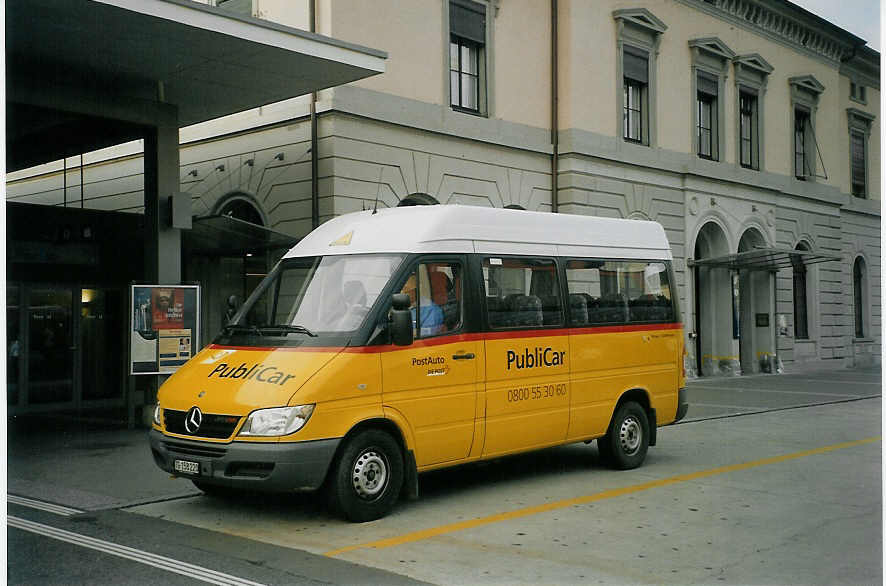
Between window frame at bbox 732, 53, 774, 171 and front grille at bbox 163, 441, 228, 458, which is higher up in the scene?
window frame at bbox 732, 53, 774, 171

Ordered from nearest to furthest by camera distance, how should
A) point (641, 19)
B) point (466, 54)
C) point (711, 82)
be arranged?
point (466, 54)
point (641, 19)
point (711, 82)

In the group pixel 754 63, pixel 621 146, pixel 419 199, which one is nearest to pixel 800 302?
pixel 754 63

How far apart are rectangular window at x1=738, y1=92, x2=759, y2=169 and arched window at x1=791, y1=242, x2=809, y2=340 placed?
11.9ft

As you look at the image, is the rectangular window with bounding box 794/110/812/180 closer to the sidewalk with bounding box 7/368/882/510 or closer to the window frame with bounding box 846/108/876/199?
the window frame with bounding box 846/108/876/199

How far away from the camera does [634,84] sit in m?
22.8

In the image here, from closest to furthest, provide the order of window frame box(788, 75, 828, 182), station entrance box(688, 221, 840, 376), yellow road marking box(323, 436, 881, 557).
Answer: yellow road marking box(323, 436, 881, 557), station entrance box(688, 221, 840, 376), window frame box(788, 75, 828, 182)

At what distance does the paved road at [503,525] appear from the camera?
20.7 ft

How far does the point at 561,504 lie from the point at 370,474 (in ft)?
5.95

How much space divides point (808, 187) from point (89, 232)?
21.3 meters

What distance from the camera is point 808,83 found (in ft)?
93.2

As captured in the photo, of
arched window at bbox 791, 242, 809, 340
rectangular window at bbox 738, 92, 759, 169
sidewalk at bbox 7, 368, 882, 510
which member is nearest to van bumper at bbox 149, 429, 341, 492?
sidewalk at bbox 7, 368, 882, 510

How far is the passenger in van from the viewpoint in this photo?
8.41 m

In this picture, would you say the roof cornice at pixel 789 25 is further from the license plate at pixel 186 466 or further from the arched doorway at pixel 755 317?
the license plate at pixel 186 466

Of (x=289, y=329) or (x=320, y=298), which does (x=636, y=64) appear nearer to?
(x=320, y=298)
